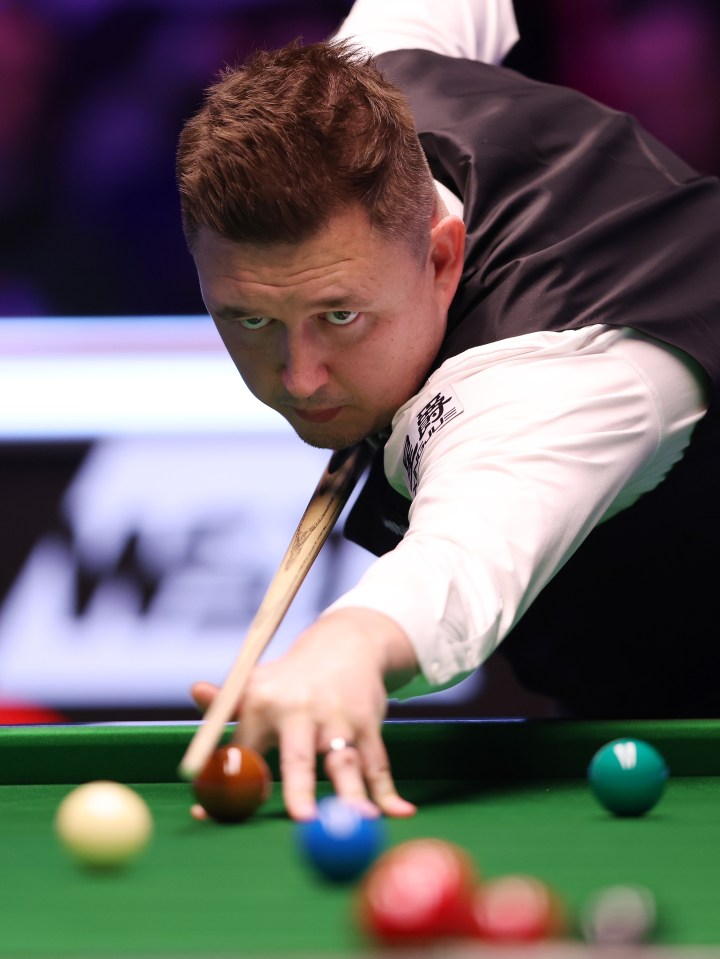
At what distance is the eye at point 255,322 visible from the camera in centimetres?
238

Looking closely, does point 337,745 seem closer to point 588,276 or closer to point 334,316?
point 334,316

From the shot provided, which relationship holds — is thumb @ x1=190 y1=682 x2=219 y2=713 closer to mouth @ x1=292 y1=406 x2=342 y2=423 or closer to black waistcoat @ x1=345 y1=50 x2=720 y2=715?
mouth @ x1=292 y1=406 x2=342 y2=423

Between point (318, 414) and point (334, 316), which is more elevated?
point (334, 316)

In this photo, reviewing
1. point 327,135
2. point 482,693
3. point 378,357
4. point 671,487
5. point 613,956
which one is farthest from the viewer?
point 482,693

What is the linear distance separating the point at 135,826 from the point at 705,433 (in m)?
1.32

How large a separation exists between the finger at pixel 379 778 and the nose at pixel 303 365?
77cm

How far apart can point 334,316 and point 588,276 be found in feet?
1.52

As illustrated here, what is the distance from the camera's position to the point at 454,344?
2.53 metres

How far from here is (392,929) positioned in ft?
3.59

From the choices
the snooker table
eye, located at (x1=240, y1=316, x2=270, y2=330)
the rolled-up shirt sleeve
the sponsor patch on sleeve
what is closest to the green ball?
the snooker table

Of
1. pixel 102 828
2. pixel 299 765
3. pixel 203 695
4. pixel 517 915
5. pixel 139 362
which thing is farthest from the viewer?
pixel 139 362

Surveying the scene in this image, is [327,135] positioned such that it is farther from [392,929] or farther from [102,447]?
[102,447]

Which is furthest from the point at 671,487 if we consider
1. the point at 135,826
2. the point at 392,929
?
the point at 392,929

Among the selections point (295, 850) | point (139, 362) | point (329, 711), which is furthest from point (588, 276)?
point (139, 362)
